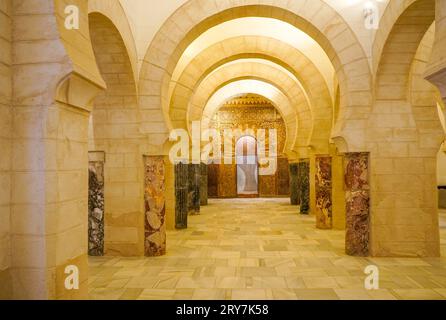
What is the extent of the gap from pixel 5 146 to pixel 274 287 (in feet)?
11.2

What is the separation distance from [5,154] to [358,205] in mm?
5272

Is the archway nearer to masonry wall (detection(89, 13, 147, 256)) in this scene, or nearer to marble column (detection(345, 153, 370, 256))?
marble column (detection(345, 153, 370, 256))

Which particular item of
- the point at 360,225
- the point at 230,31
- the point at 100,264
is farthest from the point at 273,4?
the point at 100,264

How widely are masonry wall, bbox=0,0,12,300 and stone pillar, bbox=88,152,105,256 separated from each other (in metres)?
3.40

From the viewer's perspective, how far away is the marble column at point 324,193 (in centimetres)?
892

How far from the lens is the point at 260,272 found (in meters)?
5.27

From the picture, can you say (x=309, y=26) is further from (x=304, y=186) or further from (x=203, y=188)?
(x=203, y=188)

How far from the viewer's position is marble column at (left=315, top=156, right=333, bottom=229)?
29.3ft

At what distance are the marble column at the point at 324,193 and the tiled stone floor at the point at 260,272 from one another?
2.64 ft

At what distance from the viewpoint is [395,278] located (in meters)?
4.90

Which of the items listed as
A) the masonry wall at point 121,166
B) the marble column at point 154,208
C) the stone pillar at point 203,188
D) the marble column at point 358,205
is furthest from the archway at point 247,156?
the masonry wall at point 121,166

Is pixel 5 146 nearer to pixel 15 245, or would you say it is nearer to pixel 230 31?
pixel 15 245

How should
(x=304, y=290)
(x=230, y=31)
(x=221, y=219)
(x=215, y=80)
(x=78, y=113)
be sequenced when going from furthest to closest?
(x=215, y=80)
(x=221, y=219)
(x=230, y=31)
(x=304, y=290)
(x=78, y=113)

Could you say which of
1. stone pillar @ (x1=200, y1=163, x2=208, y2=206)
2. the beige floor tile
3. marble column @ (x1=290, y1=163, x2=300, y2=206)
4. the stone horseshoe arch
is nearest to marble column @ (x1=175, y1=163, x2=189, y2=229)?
the stone horseshoe arch
